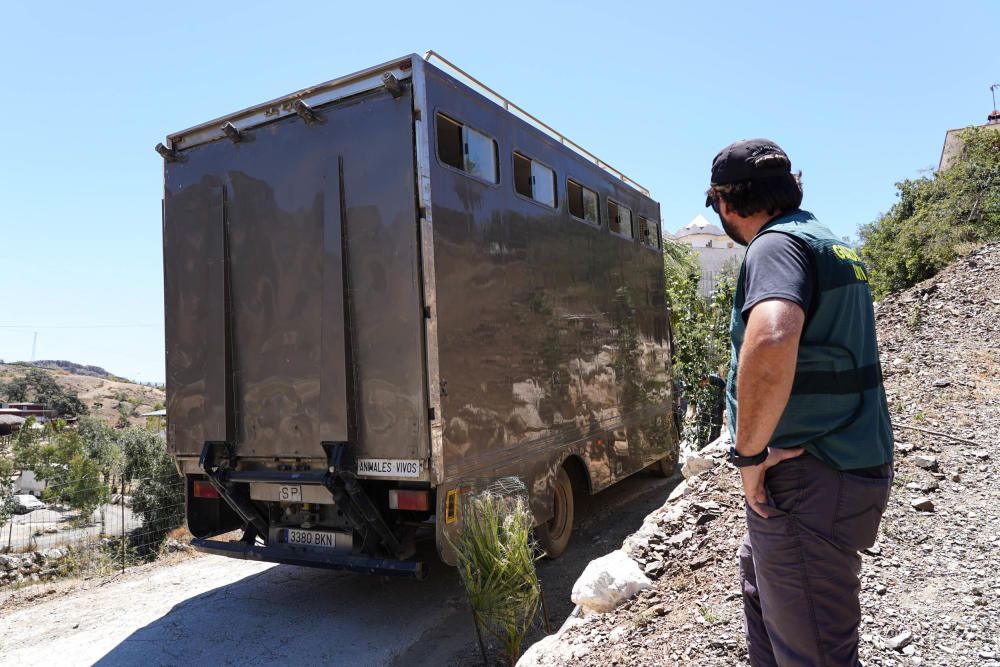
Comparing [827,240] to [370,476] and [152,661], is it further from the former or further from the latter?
[152,661]

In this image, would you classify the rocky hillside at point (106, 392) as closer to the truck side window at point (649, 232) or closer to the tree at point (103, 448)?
the tree at point (103, 448)

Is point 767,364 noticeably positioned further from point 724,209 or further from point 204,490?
point 204,490

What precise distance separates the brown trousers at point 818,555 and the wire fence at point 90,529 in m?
7.21

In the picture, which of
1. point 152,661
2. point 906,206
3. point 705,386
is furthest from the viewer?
point 906,206

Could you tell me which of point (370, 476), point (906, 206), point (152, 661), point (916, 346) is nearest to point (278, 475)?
point (370, 476)

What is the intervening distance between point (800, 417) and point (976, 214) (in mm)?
11076

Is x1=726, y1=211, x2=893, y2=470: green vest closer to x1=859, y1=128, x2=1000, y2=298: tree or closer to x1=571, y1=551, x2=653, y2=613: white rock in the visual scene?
x1=571, y1=551, x2=653, y2=613: white rock

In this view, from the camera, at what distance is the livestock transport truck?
15.0 ft

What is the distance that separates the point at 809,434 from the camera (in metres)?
1.94

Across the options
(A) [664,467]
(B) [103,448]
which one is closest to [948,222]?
(A) [664,467]

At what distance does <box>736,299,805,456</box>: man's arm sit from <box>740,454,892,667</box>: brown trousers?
196mm

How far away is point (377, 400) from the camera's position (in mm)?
4617

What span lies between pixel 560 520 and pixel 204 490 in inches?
121

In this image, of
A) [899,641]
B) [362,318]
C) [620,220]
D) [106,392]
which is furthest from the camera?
[106,392]
